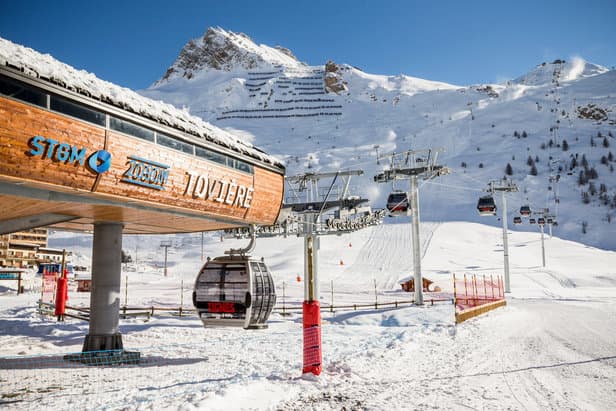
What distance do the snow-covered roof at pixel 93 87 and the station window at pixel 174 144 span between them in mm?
345

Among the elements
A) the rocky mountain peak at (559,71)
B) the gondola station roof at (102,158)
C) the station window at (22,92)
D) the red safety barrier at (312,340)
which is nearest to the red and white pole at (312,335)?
the red safety barrier at (312,340)

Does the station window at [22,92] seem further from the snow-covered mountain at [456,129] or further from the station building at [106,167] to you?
the snow-covered mountain at [456,129]

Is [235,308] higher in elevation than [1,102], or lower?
lower

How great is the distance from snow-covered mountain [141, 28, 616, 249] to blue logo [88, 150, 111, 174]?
51.0m

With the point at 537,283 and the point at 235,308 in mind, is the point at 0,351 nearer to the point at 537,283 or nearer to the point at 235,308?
the point at 235,308

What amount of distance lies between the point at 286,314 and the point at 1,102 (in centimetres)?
2043

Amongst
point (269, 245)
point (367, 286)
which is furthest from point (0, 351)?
point (269, 245)

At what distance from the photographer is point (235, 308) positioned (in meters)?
12.6

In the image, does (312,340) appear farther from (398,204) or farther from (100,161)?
(398,204)

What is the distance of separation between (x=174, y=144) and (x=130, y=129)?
55.2 inches

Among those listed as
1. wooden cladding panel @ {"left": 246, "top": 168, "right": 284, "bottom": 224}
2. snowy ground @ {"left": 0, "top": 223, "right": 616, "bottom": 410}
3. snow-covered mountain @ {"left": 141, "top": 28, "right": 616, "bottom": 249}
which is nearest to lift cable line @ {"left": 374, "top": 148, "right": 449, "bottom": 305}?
snowy ground @ {"left": 0, "top": 223, "right": 616, "bottom": 410}

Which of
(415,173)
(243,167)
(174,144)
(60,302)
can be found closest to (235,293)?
(243,167)

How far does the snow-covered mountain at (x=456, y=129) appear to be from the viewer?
76.6 metres

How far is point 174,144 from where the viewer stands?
456 inches
